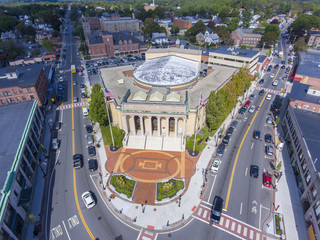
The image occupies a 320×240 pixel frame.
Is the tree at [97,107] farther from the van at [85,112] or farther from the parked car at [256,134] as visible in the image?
the parked car at [256,134]

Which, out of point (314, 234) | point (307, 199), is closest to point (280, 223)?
point (314, 234)

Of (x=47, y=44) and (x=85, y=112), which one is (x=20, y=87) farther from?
(x=47, y=44)

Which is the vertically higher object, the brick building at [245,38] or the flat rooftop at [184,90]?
the brick building at [245,38]

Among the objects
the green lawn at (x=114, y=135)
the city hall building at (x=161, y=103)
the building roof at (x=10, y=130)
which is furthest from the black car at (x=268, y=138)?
the building roof at (x=10, y=130)

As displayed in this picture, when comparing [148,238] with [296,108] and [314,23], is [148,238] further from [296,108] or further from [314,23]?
[314,23]

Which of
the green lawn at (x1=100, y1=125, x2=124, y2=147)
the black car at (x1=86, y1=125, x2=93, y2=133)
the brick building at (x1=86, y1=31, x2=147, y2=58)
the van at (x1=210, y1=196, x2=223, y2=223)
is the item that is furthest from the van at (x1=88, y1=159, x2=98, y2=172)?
the brick building at (x1=86, y1=31, x2=147, y2=58)

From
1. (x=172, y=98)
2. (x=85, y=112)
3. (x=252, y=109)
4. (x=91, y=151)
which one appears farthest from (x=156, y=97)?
(x=252, y=109)
